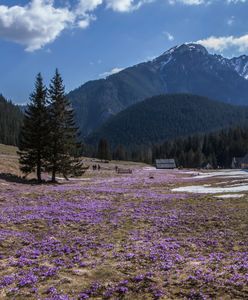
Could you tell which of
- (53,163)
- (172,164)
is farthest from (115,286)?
(172,164)

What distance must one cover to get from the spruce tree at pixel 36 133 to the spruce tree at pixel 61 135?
1.02 meters

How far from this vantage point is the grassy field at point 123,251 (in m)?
11.9

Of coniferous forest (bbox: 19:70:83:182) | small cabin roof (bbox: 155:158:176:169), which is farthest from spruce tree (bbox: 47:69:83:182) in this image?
small cabin roof (bbox: 155:158:176:169)

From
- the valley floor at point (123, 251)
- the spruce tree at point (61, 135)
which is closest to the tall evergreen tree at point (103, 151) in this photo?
the spruce tree at point (61, 135)

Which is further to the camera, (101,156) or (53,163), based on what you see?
(101,156)

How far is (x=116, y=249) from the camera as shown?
1697cm

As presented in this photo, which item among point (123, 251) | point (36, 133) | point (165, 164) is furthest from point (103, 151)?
point (123, 251)

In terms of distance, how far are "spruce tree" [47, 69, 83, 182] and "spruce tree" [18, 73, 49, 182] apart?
1.02 metres

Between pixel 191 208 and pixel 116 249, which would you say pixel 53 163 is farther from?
pixel 116 249

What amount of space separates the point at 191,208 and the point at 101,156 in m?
163

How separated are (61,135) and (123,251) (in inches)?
1619

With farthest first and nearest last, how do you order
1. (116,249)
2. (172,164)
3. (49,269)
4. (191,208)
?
(172,164)
(191,208)
(116,249)
(49,269)

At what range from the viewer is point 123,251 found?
16.6 metres

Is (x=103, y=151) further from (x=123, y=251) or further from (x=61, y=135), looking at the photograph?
(x=123, y=251)
